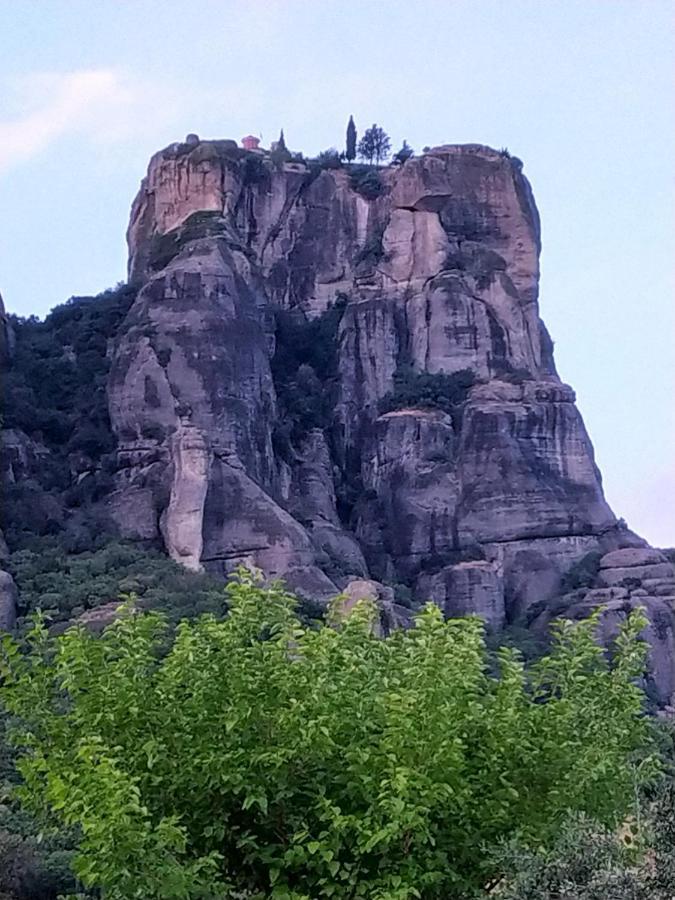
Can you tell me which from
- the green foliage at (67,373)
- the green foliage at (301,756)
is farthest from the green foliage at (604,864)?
the green foliage at (67,373)

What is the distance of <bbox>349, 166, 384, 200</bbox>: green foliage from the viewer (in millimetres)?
60531

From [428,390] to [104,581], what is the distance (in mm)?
18353

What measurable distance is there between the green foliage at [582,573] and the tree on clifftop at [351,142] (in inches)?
1062

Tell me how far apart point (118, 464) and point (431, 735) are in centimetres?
3843

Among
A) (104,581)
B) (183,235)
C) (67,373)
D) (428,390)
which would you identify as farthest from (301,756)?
(183,235)

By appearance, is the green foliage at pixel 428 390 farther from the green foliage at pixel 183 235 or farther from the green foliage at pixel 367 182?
the green foliage at pixel 367 182

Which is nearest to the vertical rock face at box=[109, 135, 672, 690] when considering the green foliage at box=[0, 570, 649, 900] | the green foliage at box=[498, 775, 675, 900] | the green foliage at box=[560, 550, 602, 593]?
the green foliage at box=[560, 550, 602, 593]

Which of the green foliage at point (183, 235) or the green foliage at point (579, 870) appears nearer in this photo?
the green foliage at point (579, 870)

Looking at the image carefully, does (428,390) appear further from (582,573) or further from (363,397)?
(582,573)

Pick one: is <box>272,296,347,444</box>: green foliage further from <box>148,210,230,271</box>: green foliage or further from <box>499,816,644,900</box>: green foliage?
<box>499,816,644,900</box>: green foliage

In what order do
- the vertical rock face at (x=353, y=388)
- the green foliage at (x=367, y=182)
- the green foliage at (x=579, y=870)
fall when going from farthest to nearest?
1. the green foliage at (x=367, y=182)
2. the vertical rock face at (x=353, y=388)
3. the green foliage at (x=579, y=870)

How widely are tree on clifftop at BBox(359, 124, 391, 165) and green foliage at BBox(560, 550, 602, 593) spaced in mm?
28192

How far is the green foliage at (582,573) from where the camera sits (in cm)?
4809

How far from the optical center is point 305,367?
56.4m
